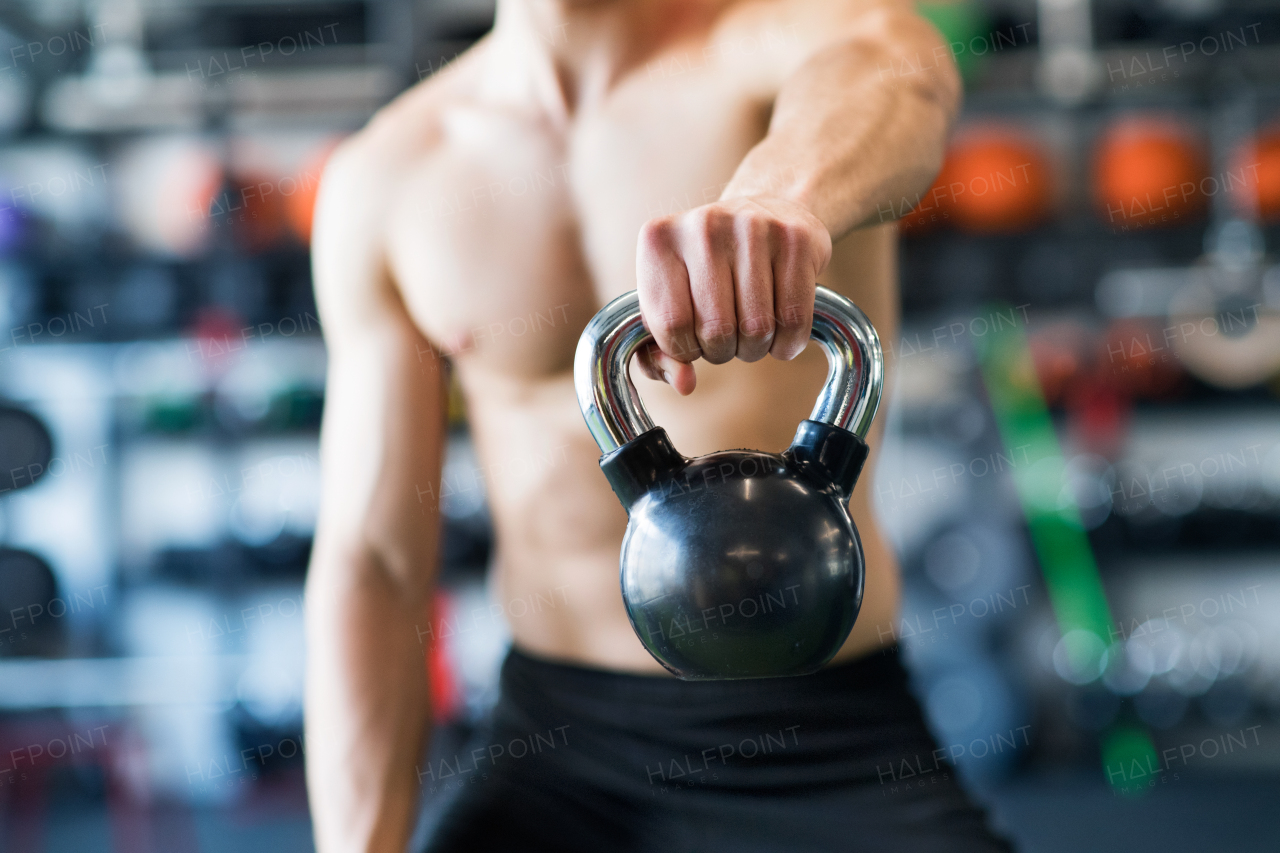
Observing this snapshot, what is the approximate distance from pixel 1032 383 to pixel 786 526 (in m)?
3.89

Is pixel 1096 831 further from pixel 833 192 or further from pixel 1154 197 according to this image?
pixel 833 192

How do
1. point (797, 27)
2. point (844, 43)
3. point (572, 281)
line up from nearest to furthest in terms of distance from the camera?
point (844, 43) → point (797, 27) → point (572, 281)

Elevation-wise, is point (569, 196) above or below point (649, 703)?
above

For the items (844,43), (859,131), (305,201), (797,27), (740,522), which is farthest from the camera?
(305,201)

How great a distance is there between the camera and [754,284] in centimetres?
50

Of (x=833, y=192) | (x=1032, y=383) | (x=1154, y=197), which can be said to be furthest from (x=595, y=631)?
(x=1154, y=197)

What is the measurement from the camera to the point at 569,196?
1219 millimetres

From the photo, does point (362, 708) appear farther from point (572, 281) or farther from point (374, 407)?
point (572, 281)

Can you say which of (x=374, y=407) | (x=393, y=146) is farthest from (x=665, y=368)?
(x=393, y=146)

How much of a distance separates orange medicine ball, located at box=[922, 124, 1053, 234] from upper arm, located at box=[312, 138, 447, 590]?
318 centimetres

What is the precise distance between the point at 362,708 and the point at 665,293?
34.4 inches

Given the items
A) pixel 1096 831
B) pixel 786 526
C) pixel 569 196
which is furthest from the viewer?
pixel 1096 831

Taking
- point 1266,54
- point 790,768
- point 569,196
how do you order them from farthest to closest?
point 1266,54 → point 569,196 → point 790,768

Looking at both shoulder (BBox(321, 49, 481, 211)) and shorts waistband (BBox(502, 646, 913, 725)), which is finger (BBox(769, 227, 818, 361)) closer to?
shorts waistband (BBox(502, 646, 913, 725))
